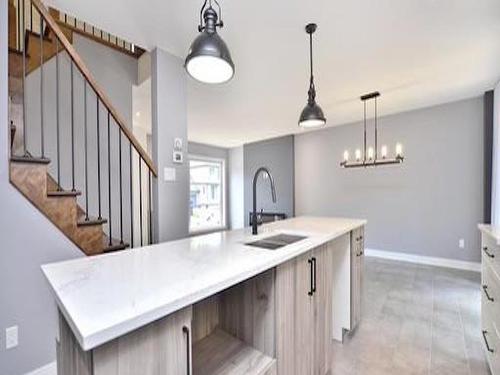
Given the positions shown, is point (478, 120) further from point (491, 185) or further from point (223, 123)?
point (223, 123)

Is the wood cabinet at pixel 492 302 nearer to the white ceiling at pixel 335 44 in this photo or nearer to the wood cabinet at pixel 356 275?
the wood cabinet at pixel 356 275

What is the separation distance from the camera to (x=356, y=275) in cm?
233

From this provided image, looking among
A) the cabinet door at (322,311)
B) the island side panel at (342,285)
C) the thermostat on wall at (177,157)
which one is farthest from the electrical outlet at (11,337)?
the island side panel at (342,285)

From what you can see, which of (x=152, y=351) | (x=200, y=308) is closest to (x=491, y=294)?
(x=200, y=308)

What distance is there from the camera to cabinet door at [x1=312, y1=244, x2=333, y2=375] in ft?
5.38

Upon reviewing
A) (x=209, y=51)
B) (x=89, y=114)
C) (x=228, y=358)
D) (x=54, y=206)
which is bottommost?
(x=228, y=358)

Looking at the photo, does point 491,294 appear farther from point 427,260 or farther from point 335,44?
point 427,260

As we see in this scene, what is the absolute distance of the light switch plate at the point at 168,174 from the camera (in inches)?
103

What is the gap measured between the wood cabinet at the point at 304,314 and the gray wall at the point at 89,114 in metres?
2.67

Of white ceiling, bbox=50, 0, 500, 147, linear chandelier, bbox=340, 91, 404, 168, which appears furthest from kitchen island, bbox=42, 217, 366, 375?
linear chandelier, bbox=340, 91, 404, 168

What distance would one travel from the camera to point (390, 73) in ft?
10.6

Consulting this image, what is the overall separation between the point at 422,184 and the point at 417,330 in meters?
2.93

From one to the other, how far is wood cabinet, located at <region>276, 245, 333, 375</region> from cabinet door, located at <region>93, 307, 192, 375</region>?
558 millimetres

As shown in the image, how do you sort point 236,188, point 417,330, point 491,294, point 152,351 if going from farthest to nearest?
point 236,188, point 417,330, point 491,294, point 152,351
